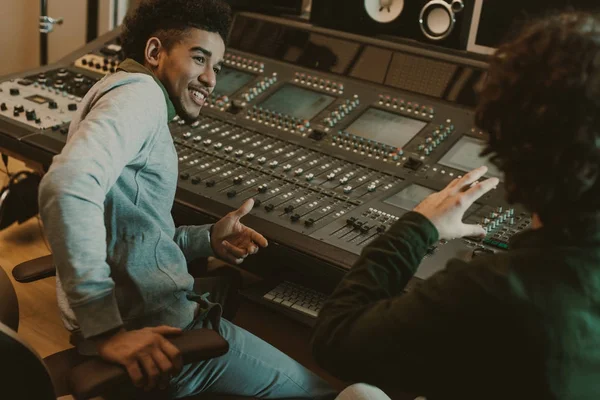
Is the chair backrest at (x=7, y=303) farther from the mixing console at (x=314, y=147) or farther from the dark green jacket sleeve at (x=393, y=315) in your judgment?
the dark green jacket sleeve at (x=393, y=315)

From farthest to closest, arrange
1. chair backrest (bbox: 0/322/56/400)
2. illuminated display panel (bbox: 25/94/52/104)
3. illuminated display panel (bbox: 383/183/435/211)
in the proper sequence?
illuminated display panel (bbox: 25/94/52/104)
illuminated display panel (bbox: 383/183/435/211)
chair backrest (bbox: 0/322/56/400)

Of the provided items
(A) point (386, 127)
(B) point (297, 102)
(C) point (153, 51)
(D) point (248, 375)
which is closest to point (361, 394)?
(D) point (248, 375)

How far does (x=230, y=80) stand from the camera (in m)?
2.61

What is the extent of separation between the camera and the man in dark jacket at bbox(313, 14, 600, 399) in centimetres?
94

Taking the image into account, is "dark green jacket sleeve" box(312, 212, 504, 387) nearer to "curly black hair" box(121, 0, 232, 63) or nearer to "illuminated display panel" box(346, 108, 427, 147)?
"curly black hair" box(121, 0, 232, 63)

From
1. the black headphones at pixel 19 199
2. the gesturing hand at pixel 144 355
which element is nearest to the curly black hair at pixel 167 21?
the gesturing hand at pixel 144 355

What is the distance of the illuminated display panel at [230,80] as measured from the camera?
2.56 metres

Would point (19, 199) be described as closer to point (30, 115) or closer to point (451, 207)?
point (30, 115)

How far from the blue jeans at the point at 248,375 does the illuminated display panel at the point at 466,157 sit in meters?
0.77

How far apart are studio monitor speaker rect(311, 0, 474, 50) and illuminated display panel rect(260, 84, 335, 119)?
290 mm

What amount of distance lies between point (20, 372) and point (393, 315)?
0.60 meters

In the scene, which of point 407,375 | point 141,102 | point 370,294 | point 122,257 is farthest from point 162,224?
point 407,375

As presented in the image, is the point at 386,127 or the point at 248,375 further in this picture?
the point at 386,127

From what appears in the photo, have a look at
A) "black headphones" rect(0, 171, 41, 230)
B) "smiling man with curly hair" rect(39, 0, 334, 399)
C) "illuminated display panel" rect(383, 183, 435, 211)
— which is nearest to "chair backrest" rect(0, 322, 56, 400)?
"smiling man with curly hair" rect(39, 0, 334, 399)
